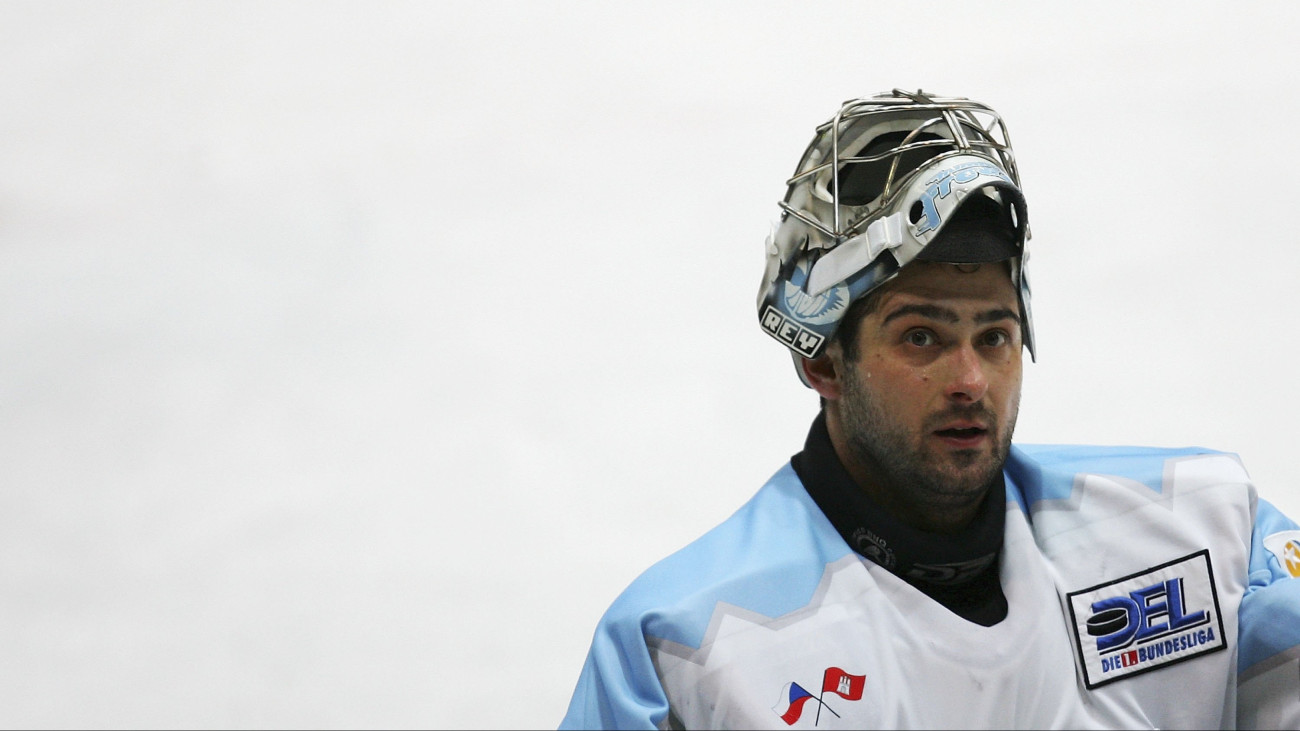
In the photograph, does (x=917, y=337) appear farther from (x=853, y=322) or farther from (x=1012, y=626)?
(x=1012, y=626)

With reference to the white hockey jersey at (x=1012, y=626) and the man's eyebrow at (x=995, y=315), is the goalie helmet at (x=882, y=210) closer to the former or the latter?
the man's eyebrow at (x=995, y=315)

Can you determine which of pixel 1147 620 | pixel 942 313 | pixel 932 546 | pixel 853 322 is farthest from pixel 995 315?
pixel 1147 620

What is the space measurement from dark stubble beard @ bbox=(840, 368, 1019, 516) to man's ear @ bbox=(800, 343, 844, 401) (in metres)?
0.03

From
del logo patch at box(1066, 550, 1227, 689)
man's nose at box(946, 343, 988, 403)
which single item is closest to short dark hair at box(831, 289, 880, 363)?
man's nose at box(946, 343, 988, 403)

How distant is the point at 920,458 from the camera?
73.5 inches

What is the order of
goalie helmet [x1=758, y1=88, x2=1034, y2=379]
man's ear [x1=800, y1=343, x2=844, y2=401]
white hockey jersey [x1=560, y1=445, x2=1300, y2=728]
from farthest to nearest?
man's ear [x1=800, y1=343, x2=844, y2=401] → goalie helmet [x1=758, y1=88, x2=1034, y2=379] → white hockey jersey [x1=560, y1=445, x2=1300, y2=728]

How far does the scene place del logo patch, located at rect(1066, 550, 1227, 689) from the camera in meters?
1.85

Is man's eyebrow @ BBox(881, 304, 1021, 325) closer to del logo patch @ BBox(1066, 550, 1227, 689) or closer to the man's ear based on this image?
the man's ear

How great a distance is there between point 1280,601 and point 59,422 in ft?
6.93

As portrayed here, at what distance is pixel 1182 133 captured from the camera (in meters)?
3.26

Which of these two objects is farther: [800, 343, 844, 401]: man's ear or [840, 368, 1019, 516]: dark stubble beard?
[800, 343, 844, 401]: man's ear

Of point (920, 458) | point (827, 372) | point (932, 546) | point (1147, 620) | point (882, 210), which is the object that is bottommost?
point (1147, 620)

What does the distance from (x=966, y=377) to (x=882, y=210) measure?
0.23 meters

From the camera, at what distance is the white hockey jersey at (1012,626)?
5.77 feet
